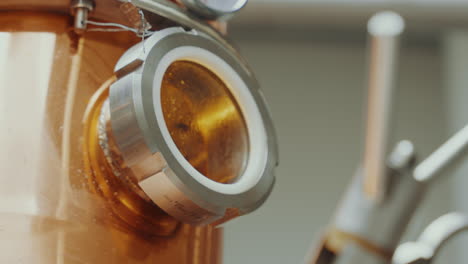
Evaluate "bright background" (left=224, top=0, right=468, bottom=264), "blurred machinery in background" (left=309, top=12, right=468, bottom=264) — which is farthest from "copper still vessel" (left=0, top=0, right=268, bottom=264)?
"bright background" (left=224, top=0, right=468, bottom=264)

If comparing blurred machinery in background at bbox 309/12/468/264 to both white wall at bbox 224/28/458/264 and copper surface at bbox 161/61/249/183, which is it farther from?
white wall at bbox 224/28/458/264

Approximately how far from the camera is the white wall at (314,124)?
1.73 meters

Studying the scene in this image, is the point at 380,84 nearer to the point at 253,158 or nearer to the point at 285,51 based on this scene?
the point at 253,158

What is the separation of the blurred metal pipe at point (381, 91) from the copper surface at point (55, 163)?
0.17 meters

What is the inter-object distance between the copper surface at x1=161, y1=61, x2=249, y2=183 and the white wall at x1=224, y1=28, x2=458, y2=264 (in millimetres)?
1101

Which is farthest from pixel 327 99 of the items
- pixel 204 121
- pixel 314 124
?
pixel 204 121

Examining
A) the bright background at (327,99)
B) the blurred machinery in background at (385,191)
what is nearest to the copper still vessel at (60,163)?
the blurred machinery in background at (385,191)

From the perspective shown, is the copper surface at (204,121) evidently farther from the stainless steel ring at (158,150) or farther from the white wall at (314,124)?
the white wall at (314,124)

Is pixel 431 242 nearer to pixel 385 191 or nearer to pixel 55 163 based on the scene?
pixel 385 191

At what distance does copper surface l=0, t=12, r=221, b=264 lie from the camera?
0.53 m

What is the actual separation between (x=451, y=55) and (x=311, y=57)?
0.35m

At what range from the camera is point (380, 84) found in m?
0.53

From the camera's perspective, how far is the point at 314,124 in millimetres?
1860

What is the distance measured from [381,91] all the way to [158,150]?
0.16 meters
